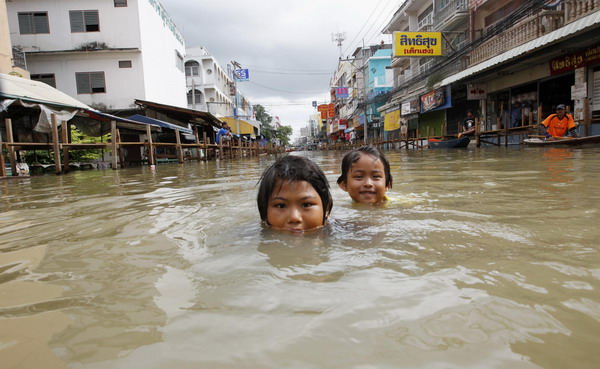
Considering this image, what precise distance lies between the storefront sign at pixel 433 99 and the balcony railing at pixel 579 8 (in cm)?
782

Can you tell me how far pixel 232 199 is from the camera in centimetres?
418

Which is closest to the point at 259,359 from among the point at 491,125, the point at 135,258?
the point at 135,258

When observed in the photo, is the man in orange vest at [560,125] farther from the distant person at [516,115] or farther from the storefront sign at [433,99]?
the storefront sign at [433,99]

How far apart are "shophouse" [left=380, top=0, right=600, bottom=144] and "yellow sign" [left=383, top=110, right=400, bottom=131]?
215 cm

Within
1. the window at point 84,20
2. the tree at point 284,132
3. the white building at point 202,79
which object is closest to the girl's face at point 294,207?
the window at point 84,20

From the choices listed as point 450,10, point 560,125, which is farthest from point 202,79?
point 560,125

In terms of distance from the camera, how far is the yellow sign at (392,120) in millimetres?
28812

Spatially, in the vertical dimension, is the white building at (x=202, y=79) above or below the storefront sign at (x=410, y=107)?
above

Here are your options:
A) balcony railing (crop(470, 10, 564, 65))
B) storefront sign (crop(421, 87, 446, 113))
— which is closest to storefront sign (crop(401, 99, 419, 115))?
storefront sign (crop(421, 87, 446, 113))

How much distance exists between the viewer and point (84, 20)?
62.6ft

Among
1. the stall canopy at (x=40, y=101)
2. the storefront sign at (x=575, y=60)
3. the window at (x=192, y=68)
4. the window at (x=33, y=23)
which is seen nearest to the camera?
the stall canopy at (x=40, y=101)

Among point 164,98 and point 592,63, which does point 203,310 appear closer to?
point 592,63

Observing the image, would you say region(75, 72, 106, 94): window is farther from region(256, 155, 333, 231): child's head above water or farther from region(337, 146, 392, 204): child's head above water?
region(256, 155, 333, 231): child's head above water

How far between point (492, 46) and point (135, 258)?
17.3 meters
